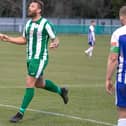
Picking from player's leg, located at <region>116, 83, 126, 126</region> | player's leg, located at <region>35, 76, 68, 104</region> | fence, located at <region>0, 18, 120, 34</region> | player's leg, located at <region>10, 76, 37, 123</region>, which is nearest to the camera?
player's leg, located at <region>116, 83, 126, 126</region>

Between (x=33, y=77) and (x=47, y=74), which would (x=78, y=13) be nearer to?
(x=47, y=74)

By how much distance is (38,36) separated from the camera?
11.4 meters

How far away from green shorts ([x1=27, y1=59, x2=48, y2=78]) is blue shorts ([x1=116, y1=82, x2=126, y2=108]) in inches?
135

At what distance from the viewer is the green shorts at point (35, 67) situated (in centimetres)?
1126

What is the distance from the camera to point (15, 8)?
93.9 m

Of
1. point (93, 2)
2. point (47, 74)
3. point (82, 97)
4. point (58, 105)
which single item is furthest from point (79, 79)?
point (93, 2)

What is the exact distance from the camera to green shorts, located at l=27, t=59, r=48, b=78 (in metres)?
11.3

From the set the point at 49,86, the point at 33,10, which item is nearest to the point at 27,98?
the point at 49,86

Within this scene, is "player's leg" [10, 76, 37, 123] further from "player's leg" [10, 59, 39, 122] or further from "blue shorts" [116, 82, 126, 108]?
"blue shorts" [116, 82, 126, 108]

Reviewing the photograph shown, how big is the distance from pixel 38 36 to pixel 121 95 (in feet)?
12.0

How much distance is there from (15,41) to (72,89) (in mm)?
5146

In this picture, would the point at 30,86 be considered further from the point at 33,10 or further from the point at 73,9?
the point at 73,9

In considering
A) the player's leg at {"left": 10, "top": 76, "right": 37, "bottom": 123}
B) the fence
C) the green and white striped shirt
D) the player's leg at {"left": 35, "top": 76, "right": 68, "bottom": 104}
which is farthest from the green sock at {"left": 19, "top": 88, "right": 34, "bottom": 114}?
the fence

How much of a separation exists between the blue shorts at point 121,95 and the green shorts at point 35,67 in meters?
3.43
